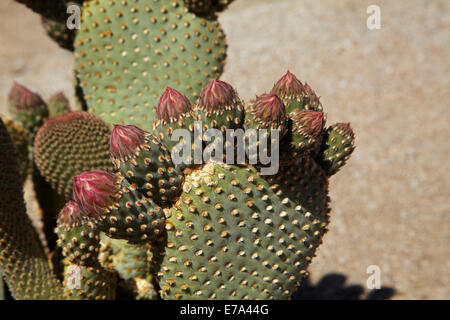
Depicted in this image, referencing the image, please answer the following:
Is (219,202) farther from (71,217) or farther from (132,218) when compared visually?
(71,217)

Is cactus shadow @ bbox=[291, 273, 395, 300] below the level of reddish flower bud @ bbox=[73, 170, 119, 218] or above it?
below

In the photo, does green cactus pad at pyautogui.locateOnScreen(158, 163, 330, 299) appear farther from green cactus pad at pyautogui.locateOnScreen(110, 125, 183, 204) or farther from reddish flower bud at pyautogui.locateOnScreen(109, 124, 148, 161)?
reddish flower bud at pyautogui.locateOnScreen(109, 124, 148, 161)

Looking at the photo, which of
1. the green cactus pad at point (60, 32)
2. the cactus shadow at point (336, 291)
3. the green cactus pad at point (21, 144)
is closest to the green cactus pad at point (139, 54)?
the green cactus pad at point (60, 32)

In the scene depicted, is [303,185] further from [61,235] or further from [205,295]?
[61,235]

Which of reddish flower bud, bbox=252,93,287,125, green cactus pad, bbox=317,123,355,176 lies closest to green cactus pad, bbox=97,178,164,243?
reddish flower bud, bbox=252,93,287,125

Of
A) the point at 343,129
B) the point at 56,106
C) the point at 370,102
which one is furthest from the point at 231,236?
the point at 370,102
